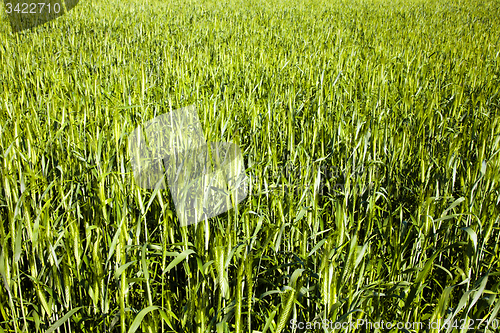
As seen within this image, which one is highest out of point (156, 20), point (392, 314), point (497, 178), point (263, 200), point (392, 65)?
point (156, 20)

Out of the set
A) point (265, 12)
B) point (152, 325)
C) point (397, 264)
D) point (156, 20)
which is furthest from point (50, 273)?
point (265, 12)

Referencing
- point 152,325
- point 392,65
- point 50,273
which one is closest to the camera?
point 152,325

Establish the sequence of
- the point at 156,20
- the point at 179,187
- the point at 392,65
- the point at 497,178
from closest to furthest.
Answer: the point at 179,187 < the point at 497,178 < the point at 392,65 < the point at 156,20

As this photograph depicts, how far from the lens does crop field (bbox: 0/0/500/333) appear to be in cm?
96

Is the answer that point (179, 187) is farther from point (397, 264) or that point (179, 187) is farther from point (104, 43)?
point (104, 43)

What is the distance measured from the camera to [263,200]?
1.53m

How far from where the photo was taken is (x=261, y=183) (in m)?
1.51

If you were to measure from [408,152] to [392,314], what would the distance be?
118 cm

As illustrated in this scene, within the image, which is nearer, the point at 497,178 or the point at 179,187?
the point at 179,187

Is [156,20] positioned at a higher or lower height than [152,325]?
higher

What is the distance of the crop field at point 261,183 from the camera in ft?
3.14

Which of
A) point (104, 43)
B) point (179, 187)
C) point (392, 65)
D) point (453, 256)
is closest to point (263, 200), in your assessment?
point (179, 187)

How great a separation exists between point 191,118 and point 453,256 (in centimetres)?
154

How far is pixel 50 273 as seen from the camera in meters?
0.98
